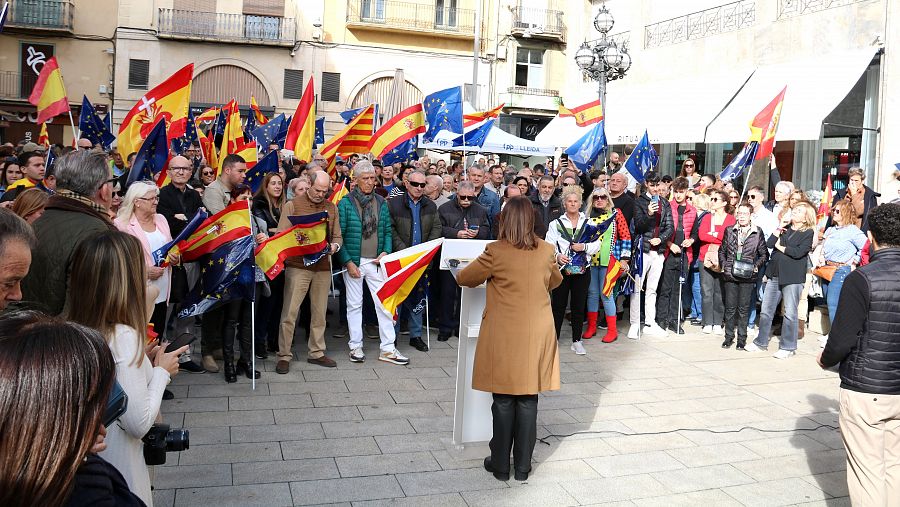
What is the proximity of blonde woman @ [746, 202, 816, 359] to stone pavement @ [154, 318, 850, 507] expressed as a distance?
0.81m

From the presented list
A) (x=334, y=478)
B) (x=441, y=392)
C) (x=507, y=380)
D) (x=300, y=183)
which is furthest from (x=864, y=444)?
(x=300, y=183)

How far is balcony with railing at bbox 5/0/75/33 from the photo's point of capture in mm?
31406

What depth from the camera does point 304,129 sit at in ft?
39.3

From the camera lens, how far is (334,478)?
5.11 m

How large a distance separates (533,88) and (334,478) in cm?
3269

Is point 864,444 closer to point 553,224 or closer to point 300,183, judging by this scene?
point 553,224

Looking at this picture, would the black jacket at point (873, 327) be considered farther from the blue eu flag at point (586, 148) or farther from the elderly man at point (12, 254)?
the blue eu flag at point (586, 148)

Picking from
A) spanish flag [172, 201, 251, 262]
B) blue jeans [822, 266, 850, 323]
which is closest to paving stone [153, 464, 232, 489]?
spanish flag [172, 201, 251, 262]

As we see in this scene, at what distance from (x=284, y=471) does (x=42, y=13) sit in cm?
3240

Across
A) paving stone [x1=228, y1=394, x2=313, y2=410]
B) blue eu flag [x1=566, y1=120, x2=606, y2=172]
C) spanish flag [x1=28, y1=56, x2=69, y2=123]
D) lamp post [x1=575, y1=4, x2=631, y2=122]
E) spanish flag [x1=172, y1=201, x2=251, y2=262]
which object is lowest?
paving stone [x1=228, y1=394, x2=313, y2=410]

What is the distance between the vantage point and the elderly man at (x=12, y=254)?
8.83 ft

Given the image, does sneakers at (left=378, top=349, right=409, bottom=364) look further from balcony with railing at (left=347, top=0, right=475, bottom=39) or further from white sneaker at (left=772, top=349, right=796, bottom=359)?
balcony with railing at (left=347, top=0, right=475, bottom=39)

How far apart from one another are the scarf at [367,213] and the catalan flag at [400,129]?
140 inches

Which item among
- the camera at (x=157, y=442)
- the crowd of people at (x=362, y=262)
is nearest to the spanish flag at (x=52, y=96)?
the crowd of people at (x=362, y=262)
